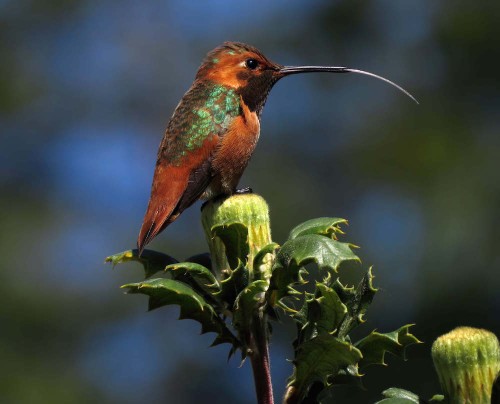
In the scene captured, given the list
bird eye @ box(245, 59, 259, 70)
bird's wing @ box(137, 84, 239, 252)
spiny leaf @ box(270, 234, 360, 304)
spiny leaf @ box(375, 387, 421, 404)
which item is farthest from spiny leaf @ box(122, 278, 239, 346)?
bird eye @ box(245, 59, 259, 70)

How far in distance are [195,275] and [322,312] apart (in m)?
0.27

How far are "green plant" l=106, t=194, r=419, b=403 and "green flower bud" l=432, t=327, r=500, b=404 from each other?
80 millimetres

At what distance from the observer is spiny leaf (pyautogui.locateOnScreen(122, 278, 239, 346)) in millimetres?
1735

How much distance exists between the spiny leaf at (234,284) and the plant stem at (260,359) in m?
0.07

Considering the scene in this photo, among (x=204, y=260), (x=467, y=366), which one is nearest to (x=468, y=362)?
(x=467, y=366)

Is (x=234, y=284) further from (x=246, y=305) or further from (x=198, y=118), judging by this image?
(x=198, y=118)

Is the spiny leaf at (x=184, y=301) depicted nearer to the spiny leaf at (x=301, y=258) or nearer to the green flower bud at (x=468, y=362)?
the spiny leaf at (x=301, y=258)

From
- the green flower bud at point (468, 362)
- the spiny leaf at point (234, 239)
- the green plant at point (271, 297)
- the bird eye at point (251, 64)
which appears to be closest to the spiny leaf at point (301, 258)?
the green plant at point (271, 297)

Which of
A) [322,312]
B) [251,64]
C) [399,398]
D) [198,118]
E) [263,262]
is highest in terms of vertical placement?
[251,64]

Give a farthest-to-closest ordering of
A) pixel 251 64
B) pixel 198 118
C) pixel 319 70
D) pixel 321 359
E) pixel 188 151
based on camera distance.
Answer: pixel 251 64, pixel 198 118, pixel 188 151, pixel 319 70, pixel 321 359

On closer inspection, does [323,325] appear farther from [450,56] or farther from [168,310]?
[450,56]

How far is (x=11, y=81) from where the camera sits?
11211 mm

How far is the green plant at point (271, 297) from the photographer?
68.9 inches

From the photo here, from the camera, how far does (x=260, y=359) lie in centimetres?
183
